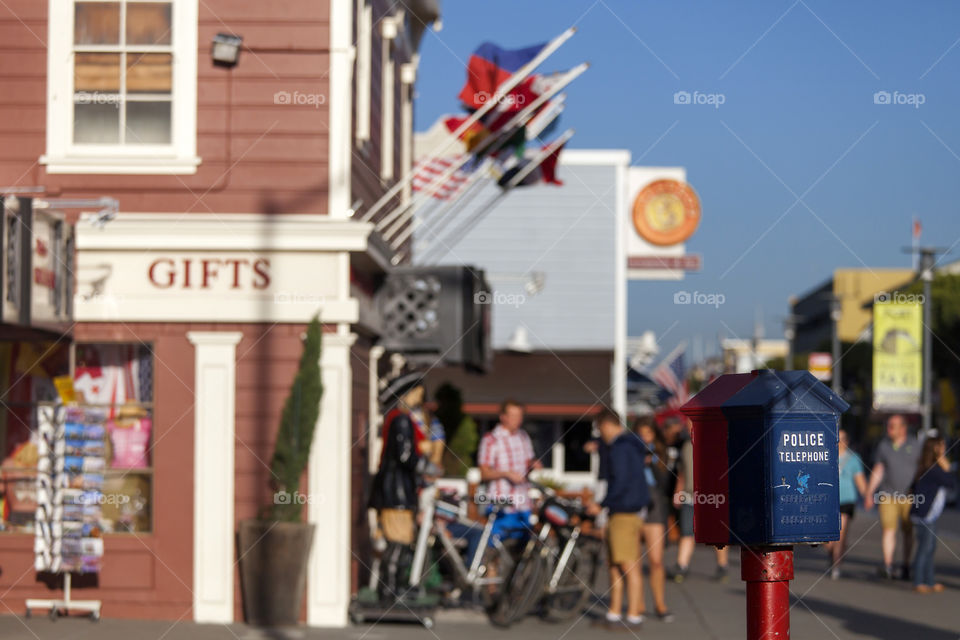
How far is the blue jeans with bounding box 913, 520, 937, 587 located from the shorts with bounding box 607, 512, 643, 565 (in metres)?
4.18

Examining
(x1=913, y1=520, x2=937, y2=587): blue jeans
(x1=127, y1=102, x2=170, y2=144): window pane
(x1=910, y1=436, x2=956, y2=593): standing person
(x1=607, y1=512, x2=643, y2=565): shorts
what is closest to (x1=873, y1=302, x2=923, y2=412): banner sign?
(x1=910, y1=436, x2=956, y2=593): standing person

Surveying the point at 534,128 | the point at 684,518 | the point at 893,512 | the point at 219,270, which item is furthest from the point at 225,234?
the point at 893,512

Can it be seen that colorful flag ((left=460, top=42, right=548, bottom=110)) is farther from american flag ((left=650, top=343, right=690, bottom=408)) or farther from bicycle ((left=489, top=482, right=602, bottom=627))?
american flag ((left=650, top=343, right=690, bottom=408))

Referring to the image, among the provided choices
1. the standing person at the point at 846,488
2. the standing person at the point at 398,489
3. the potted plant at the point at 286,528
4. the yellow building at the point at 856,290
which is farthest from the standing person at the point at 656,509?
the yellow building at the point at 856,290

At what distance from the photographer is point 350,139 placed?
38.2ft

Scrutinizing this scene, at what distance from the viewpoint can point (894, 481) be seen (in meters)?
15.1

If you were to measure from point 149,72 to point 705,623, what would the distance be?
263 inches

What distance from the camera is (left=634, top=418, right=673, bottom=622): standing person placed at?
39.4ft

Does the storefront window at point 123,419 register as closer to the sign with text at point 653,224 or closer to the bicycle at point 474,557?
the bicycle at point 474,557

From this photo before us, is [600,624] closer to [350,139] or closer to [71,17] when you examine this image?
[350,139]

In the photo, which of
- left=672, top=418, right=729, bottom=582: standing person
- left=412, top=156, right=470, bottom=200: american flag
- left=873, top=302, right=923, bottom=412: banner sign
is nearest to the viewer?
left=672, top=418, right=729, bottom=582: standing person

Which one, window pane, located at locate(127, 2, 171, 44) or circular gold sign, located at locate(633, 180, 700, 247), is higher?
circular gold sign, located at locate(633, 180, 700, 247)

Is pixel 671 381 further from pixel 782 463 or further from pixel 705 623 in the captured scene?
pixel 782 463

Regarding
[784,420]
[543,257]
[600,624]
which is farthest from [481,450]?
[543,257]
